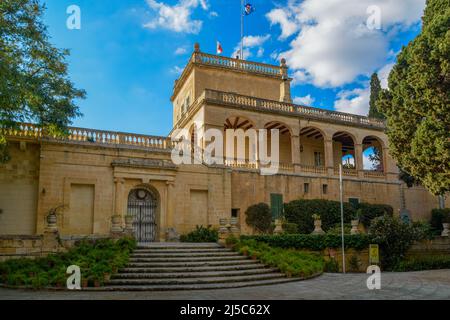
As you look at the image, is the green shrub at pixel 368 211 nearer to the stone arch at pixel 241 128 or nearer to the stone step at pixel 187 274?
the stone arch at pixel 241 128

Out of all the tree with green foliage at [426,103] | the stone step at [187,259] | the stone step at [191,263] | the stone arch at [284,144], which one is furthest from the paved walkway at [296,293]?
the stone arch at [284,144]

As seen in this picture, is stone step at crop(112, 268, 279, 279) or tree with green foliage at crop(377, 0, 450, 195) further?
tree with green foliage at crop(377, 0, 450, 195)

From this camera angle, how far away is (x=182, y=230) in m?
19.6

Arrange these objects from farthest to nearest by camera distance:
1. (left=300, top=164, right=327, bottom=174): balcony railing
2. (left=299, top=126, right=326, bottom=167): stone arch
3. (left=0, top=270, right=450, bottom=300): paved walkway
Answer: (left=299, top=126, right=326, bottom=167): stone arch
(left=300, top=164, right=327, bottom=174): balcony railing
(left=0, top=270, right=450, bottom=300): paved walkway

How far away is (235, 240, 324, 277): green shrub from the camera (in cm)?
1306

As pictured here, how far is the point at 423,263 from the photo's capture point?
17.4 m

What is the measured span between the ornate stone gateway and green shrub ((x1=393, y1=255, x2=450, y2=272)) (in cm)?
1124

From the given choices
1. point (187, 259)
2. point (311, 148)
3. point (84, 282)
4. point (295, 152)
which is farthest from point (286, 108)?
point (84, 282)

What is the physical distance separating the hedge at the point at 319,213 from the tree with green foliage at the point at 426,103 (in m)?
6.48

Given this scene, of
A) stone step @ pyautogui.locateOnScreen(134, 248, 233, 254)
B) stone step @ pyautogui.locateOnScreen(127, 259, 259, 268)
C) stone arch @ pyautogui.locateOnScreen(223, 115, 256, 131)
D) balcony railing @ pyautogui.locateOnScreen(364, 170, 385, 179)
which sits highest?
stone arch @ pyautogui.locateOnScreen(223, 115, 256, 131)

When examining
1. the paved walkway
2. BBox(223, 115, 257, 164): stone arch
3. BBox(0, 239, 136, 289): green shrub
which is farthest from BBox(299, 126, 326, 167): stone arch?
BBox(0, 239, 136, 289): green shrub

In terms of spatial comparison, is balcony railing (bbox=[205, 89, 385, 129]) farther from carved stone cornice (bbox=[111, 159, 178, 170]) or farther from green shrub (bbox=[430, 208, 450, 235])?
green shrub (bbox=[430, 208, 450, 235])

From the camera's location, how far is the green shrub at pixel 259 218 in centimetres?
2191
